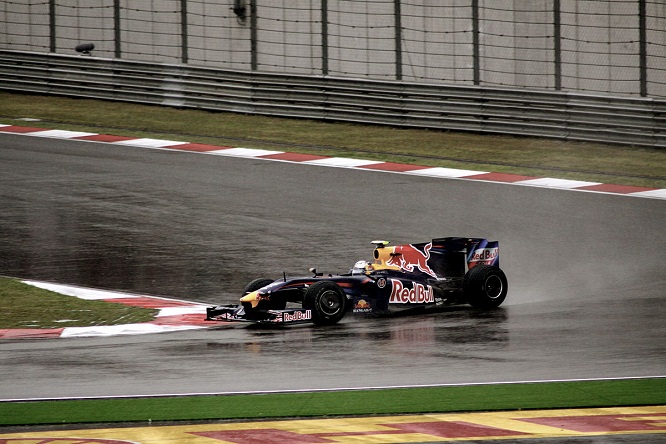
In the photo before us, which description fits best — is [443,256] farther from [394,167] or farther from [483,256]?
[394,167]

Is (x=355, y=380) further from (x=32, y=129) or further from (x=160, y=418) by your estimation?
(x=32, y=129)

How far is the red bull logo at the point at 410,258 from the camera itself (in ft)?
45.0

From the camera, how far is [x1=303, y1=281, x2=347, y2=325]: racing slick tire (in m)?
12.9

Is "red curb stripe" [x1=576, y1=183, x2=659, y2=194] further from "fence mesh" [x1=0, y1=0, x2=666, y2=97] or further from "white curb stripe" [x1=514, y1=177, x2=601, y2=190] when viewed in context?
A: "fence mesh" [x1=0, y1=0, x2=666, y2=97]

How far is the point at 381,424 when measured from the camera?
29.2ft

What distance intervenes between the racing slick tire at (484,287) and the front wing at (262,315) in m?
1.87

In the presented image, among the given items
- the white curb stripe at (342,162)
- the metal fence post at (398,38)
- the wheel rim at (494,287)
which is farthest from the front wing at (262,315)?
the metal fence post at (398,38)

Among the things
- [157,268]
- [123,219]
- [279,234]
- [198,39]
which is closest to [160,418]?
[157,268]

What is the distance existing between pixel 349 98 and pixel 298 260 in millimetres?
9933

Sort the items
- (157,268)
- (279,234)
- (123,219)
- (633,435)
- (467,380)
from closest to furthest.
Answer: (633,435) → (467,380) → (157,268) → (279,234) → (123,219)

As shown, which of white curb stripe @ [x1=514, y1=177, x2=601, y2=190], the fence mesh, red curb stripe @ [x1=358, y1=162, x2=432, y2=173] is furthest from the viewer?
the fence mesh

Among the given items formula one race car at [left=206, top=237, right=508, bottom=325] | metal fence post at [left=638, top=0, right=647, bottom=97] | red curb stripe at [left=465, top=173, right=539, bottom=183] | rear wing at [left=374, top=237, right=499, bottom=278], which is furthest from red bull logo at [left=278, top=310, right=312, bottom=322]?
metal fence post at [left=638, top=0, right=647, bottom=97]

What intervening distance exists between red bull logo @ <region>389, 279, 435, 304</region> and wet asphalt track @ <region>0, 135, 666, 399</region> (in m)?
0.21

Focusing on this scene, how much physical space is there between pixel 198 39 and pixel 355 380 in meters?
20.0
